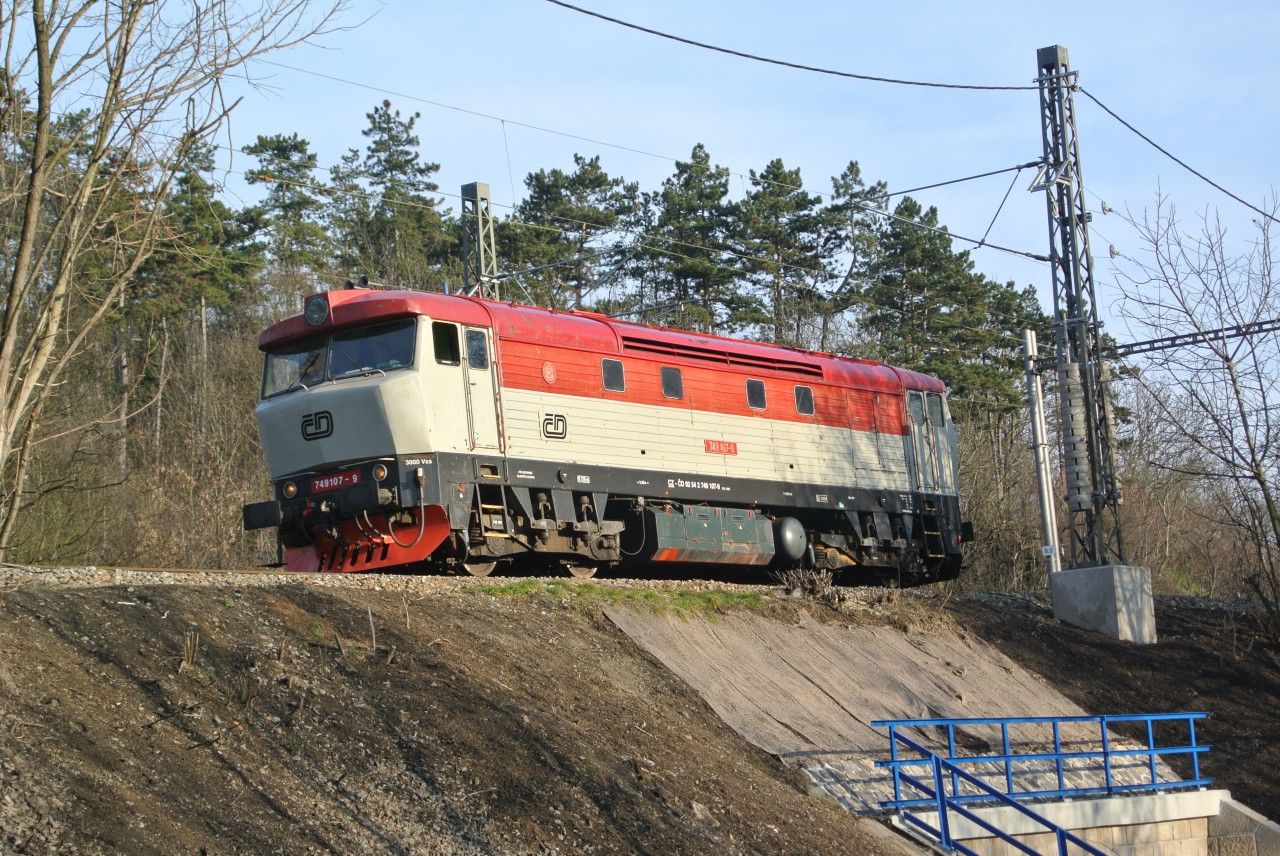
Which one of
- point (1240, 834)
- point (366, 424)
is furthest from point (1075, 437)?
point (366, 424)

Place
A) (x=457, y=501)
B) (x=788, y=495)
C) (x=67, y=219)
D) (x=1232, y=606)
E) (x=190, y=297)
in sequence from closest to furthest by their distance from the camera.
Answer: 1. (x=67, y=219)
2. (x=457, y=501)
3. (x=788, y=495)
4. (x=1232, y=606)
5. (x=190, y=297)

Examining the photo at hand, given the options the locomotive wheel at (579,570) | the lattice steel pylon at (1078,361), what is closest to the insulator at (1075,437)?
the lattice steel pylon at (1078,361)

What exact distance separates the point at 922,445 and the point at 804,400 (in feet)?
12.0

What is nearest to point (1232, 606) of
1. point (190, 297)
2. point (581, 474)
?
point (581, 474)

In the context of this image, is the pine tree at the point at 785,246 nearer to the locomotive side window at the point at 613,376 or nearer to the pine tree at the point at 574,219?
the pine tree at the point at 574,219

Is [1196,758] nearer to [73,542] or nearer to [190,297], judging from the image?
[73,542]

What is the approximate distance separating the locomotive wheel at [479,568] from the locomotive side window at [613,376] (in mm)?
3061

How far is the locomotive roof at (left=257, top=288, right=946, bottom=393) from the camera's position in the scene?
55.0 ft

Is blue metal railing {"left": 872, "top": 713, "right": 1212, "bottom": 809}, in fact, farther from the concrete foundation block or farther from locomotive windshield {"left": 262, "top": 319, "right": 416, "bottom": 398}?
locomotive windshield {"left": 262, "top": 319, "right": 416, "bottom": 398}

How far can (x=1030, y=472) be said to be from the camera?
45562 millimetres

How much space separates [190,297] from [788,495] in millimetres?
29338

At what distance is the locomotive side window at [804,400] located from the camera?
21.7 m

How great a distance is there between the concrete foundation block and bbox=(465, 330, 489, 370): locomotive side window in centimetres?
1011

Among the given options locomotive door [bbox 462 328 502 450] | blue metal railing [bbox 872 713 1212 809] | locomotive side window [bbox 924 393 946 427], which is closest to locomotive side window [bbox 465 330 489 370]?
locomotive door [bbox 462 328 502 450]
